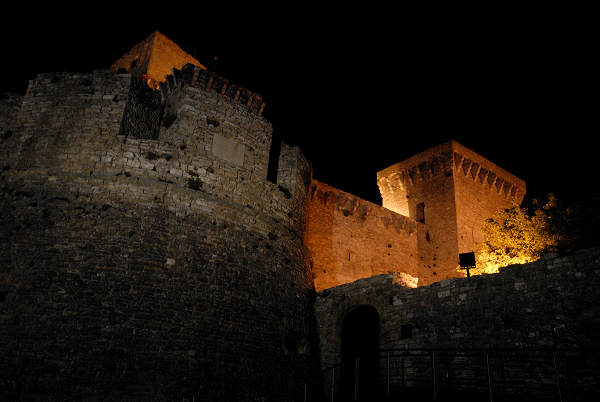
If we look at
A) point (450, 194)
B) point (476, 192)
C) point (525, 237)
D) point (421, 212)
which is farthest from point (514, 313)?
point (476, 192)

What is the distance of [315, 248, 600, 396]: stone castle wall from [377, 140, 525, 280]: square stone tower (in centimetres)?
1095

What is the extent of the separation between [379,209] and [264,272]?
10.8m

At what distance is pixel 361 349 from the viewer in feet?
40.5

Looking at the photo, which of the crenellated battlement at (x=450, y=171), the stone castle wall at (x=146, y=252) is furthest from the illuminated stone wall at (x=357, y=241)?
the stone castle wall at (x=146, y=252)

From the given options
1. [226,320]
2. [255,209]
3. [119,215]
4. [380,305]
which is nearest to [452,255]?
[380,305]

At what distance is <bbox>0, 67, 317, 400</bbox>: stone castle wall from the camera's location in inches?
353

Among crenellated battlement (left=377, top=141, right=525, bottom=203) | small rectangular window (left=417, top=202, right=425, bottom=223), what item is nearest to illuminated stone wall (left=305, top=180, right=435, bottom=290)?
small rectangular window (left=417, top=202, right=425, bottom=223)

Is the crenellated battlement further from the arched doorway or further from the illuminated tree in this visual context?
the arched doorway

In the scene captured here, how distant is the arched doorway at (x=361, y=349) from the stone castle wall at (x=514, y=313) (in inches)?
16.0

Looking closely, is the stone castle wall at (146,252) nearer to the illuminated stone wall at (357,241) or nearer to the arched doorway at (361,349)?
the arched doorway at (361,349)

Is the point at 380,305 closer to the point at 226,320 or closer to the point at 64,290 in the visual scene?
the point at 226,320

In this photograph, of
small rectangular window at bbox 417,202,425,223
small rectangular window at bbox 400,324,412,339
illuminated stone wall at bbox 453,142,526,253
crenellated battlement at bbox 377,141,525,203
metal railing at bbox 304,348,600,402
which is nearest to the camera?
metal railing at bbox 304,348,600,402

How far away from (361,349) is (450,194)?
13.0 m

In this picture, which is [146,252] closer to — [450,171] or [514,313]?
[514,313]
